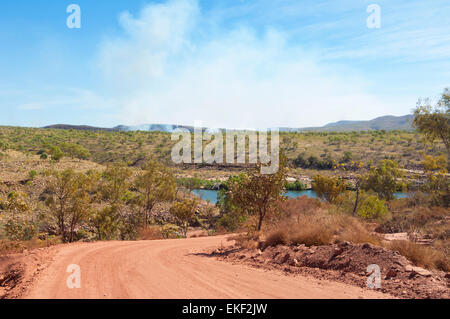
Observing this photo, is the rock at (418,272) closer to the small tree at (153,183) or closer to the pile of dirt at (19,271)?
the pile of dirt at (19,271)

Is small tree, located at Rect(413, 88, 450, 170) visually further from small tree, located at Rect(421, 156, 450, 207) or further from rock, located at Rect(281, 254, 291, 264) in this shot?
rock, located at Rect(281, 254, 291, 264)

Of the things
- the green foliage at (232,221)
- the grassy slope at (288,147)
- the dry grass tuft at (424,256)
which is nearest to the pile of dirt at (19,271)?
the dry grass tuft at (424,256)

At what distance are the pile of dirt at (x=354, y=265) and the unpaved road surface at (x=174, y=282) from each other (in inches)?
18.8

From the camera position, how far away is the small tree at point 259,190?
46.7 feet

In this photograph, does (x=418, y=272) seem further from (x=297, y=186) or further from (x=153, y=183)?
(x=297, y=186)

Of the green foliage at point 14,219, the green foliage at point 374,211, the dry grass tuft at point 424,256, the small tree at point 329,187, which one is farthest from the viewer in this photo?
the small tree at point 329,187

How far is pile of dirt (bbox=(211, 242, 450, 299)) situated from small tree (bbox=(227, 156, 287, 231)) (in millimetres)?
3509

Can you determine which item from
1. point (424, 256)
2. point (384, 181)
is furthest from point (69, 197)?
point (384, 181)

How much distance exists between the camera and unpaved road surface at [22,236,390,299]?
6871 millimetres

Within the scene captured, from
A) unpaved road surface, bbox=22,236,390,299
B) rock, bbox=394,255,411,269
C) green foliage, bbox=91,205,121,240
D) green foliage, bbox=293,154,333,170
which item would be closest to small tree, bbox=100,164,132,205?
green foliage, bbox=91,205,121,240

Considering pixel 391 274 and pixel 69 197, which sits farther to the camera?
pixel 69 197

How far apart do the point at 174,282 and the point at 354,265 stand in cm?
459

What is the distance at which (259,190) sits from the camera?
567 inches
